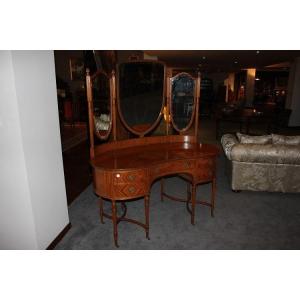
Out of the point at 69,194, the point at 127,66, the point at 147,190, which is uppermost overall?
the point at 127,66

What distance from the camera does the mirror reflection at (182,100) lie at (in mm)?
2793

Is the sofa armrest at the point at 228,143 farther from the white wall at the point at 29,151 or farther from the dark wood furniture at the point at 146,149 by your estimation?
the white wall at the point at 29,151

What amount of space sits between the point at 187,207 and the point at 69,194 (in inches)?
65.7

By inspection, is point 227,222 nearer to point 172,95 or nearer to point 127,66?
point 172,95

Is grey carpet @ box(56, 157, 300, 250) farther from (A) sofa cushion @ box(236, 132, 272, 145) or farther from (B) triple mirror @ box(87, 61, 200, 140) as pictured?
(B) triple mirror @ box(87, 61, 200, 140)

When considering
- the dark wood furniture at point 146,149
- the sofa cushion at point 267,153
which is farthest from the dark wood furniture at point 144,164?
the sofa cushion at point 267,153

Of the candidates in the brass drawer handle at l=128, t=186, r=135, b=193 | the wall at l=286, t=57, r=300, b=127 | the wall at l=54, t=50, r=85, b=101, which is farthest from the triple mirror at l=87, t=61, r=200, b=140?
the wall at l=286, t=57, r=300, b=127

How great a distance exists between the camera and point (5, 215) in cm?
204

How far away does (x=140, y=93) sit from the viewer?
107 inches

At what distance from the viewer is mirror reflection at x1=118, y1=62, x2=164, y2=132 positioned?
102 inches

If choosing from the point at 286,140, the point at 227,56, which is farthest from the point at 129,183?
the point at 227,56

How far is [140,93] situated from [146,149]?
2.04 feet
